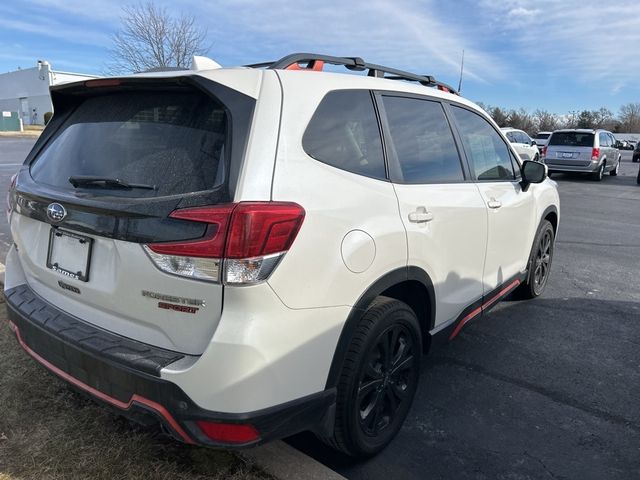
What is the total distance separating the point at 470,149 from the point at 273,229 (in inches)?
82.0

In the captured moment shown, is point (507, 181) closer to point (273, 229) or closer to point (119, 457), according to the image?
point (273, 229)

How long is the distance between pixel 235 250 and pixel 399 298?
125 centimetres

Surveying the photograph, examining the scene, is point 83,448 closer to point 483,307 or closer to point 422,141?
point 422,141

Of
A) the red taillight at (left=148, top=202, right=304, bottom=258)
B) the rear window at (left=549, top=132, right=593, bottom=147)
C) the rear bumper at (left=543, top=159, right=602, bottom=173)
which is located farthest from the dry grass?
the rear window at (left=549, top=132, right=593, bottom=147)

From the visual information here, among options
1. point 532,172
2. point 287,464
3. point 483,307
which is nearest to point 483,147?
point 532,172

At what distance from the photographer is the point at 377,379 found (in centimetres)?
254

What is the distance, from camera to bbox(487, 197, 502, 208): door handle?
3.43 meters

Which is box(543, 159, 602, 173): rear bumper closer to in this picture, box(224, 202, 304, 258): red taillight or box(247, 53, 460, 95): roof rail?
box(247, 53, 460, 95): roof rail

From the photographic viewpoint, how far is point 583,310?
15.5 ft

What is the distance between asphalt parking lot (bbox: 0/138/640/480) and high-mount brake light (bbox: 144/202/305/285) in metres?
1.31

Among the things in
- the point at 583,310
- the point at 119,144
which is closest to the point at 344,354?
the point at 119,144

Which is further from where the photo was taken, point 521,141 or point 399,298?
point 521,141

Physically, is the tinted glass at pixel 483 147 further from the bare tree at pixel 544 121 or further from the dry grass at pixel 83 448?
the bare tree at pixel 544 121

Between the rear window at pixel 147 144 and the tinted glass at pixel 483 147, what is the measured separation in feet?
6.44
